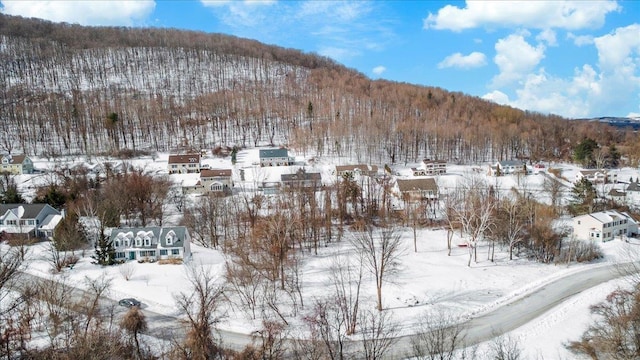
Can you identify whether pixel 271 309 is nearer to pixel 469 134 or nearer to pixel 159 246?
pixel 159 246

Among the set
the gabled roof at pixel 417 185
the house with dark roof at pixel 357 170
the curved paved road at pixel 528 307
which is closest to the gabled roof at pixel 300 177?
the house with dark roof at pixel 357 170

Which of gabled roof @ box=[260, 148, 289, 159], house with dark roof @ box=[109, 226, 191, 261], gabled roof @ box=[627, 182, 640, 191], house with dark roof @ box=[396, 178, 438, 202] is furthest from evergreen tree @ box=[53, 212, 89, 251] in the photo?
gabled roof @ box=[627, 182, 640, 191]

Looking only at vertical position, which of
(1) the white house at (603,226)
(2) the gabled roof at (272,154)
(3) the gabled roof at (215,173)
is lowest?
(1) the white house at (603,226)

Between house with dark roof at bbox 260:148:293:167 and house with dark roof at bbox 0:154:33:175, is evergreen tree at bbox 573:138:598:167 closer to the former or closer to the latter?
house with dark roof at bbox 260:148:293:167

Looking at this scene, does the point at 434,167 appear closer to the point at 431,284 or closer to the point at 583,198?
the point at 583,198

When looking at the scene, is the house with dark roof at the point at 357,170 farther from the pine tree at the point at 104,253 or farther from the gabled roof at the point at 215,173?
the pine tree at the point at 104,253

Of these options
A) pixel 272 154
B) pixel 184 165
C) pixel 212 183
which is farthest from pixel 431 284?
pixel 184 165
